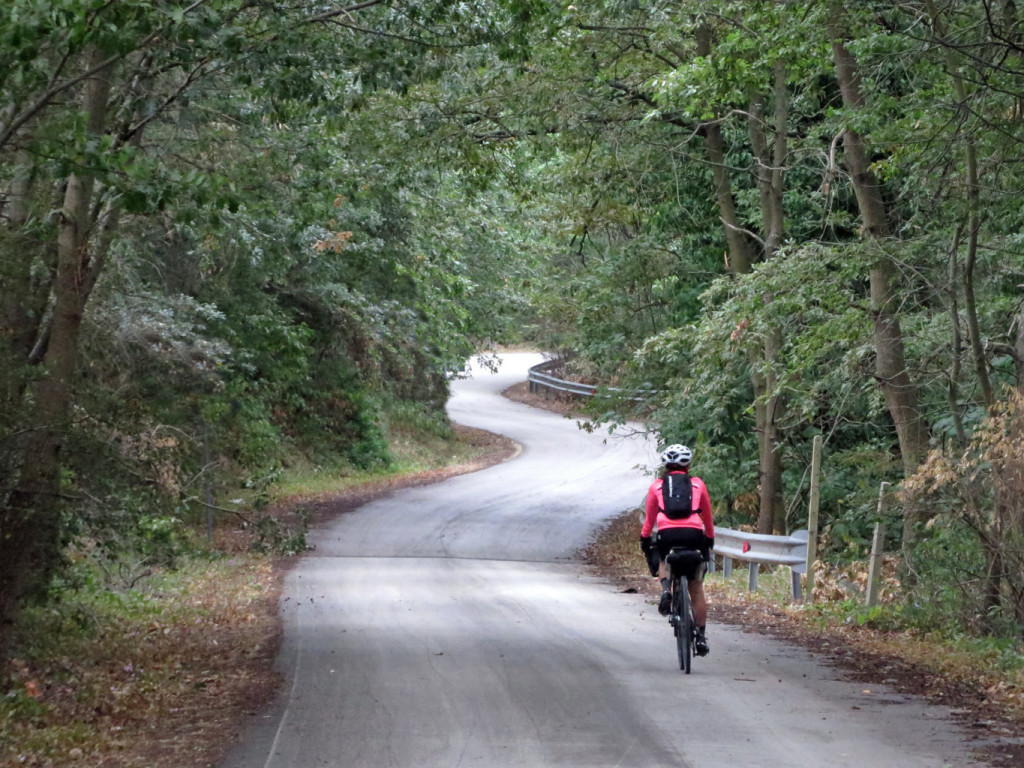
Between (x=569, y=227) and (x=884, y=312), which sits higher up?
(x=569, y=227)

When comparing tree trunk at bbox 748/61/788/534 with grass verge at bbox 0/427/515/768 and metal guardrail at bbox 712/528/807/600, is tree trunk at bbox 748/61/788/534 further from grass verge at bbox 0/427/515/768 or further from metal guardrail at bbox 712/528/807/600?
grass verge at bbox 0/427/515/768

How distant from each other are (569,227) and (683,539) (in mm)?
13422

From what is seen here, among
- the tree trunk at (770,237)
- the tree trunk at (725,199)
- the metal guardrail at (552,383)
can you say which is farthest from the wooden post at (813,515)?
the metal guardrail at (552,383)

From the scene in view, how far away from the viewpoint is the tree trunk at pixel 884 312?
1407 cm

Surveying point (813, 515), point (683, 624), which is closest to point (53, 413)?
point (683, 624)

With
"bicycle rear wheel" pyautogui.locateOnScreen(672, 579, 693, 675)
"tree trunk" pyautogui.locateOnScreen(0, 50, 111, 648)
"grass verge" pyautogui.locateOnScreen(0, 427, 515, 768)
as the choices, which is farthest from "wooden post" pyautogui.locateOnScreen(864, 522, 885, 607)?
"tree trunk" pyautogui.locateOnScreen(0, 50, 111, 648)

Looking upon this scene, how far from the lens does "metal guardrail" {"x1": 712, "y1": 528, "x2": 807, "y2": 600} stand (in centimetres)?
1555

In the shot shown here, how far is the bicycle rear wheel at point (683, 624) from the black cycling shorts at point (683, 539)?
11.9 inches

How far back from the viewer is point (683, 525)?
10.2 meters

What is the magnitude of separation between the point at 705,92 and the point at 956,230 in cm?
373

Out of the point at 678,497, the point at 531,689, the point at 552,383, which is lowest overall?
the point at 531,689

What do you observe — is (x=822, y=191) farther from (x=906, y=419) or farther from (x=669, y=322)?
(x=669, y=322)

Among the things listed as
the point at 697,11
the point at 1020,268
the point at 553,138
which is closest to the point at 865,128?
the point at 1020,268

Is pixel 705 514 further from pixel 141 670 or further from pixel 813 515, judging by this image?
pixel 141 670
